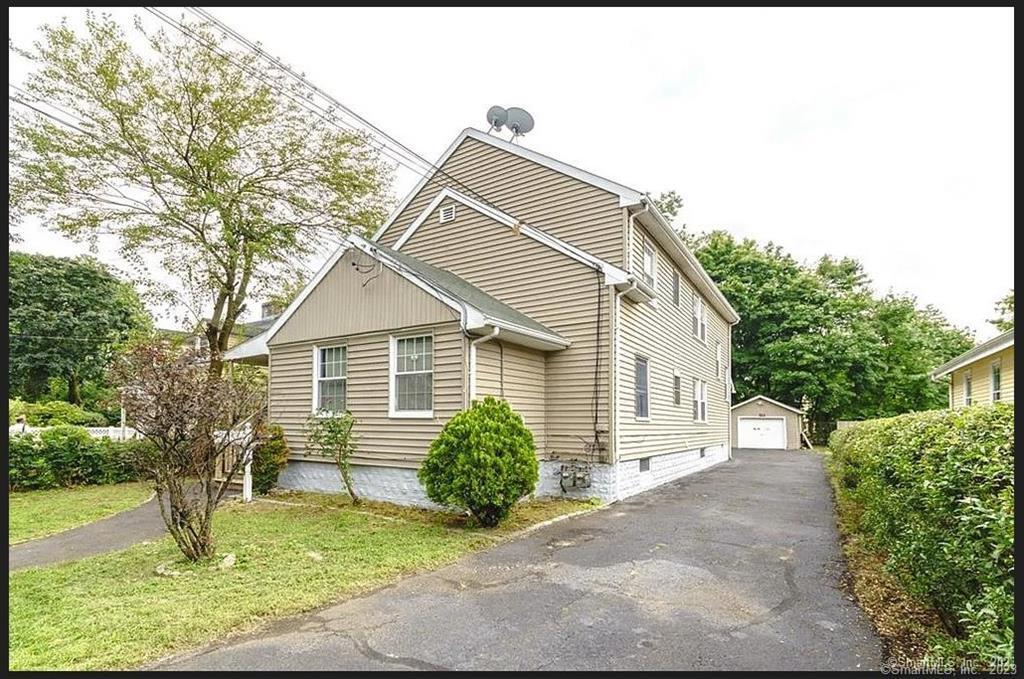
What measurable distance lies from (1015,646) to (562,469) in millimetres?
8164

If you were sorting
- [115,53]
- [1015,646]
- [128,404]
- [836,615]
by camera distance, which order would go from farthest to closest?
[115,53]
[128,404]
[836,615]
[1015,646]

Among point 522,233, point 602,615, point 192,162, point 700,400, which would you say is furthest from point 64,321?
point 602,615

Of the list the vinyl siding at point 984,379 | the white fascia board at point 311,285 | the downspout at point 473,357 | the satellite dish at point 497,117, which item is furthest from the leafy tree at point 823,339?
the white fascia board at point 311,285

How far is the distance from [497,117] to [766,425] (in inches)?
928

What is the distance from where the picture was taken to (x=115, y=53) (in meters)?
13.9

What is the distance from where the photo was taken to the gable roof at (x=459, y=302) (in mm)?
8859

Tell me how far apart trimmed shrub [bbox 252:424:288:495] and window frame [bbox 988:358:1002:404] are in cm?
1970

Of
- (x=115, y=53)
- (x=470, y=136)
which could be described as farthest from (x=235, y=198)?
(x=470, y=136)

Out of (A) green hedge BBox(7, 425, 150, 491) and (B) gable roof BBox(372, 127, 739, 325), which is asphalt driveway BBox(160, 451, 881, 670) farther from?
→ (A) green hedge BBox(7, 425, 150, 491)

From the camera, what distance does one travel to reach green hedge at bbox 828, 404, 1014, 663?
283 centimetres

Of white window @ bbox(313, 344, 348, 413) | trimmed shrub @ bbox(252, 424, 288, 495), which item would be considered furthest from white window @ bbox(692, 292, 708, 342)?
trimmed shrub @ bbox(252, 424, 288, 495)

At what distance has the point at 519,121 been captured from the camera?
13.1 metres

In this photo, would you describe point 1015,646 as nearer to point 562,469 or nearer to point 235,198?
point 562,469

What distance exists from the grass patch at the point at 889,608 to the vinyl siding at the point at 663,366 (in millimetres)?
4653
